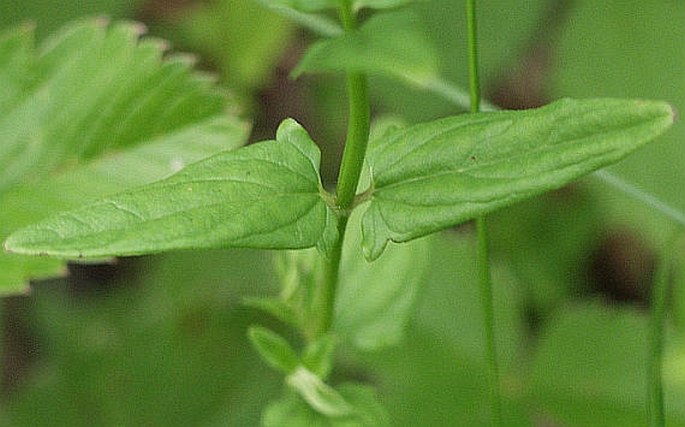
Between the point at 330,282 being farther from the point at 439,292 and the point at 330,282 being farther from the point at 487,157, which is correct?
the point at 439,292

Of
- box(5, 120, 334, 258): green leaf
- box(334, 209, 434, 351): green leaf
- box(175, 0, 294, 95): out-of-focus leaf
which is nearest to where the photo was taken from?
box(5, 120, 334, 258): green leaf

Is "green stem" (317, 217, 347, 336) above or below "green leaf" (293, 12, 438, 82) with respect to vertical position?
below

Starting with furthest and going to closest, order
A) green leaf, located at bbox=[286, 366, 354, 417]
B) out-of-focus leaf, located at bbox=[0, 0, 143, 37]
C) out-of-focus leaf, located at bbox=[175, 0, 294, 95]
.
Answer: out-of-focus leaf, located at bbox=[175, 0, 294, 95] → out-of-focus leaf, located at bbox=[0, 0, 143, 37] → green leaf, located at bbox=[286, 366, 354, 417]

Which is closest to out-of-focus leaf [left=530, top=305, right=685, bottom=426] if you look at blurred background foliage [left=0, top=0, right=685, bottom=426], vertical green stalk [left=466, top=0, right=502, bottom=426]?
blurred background foliage [left=0, top=0, right=685, bottom=426]

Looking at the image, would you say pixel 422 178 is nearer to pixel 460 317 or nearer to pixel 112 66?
pixel 112 66

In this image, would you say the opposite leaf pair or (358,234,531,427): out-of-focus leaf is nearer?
the opposite leaf pair

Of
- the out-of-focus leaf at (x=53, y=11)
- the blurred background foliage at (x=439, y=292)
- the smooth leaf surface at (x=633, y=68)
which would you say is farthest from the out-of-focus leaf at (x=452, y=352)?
the out-of-focus leaf at (x=53, y=11)

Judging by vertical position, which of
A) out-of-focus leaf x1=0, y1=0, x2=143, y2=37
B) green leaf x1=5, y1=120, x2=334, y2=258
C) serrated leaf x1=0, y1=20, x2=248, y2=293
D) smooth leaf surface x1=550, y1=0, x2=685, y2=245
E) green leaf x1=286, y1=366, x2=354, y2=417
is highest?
green leaf x1=5, y1=120, x2=334, y2=258

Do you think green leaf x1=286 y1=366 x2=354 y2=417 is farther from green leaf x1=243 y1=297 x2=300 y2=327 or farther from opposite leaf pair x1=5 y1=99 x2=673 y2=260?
opposite leaf pair x1=5 y1=99 x2=673 y2=260
